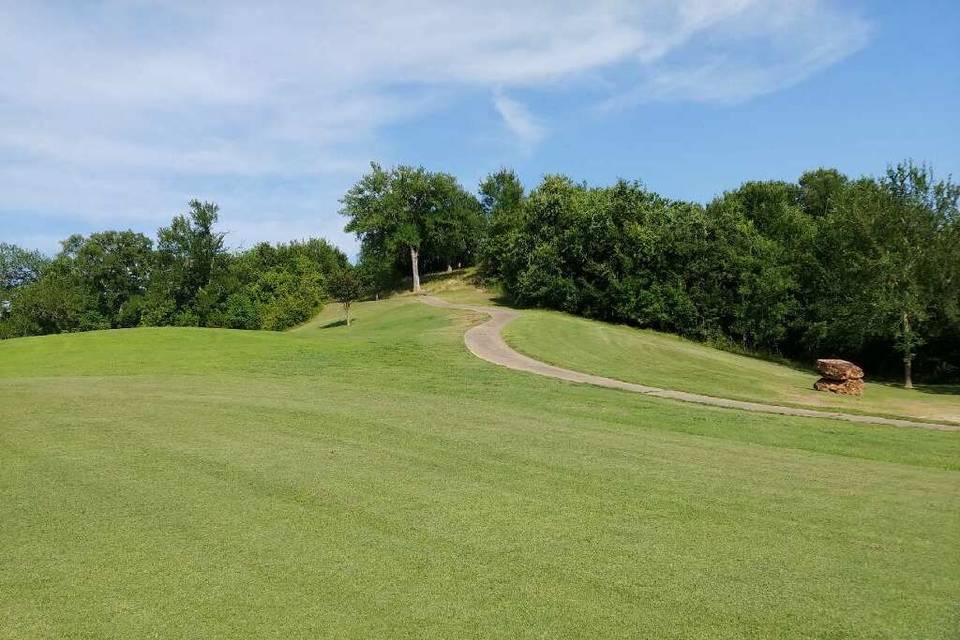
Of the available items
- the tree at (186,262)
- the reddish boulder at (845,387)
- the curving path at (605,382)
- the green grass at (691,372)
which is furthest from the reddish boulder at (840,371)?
the tree at (186,262)

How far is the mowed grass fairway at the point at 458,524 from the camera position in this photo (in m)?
5.21

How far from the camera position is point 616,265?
4984 centimetres

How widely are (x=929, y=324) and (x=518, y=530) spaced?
131 feet

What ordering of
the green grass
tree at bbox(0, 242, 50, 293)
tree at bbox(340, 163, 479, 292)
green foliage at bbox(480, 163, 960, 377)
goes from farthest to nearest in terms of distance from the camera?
tree at bbox(0, 242, 50, 293)
tree at bbox(340, 163, 479, 292)
green foliage at bbox(480, 163, 960, 377)
the green grass

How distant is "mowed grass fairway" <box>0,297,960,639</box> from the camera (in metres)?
5.21

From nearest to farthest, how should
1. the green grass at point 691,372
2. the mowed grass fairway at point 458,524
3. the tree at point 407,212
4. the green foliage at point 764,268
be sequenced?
the mowed grass fairway at point 458,524 < the green grass at point 691,372 < the green foliage at point 764,268 < the tree at point 407,212

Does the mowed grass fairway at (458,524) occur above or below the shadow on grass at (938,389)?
above

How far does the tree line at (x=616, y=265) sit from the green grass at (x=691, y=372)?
7403 millimetres

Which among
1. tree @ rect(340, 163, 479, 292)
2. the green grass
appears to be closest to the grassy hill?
the green grass

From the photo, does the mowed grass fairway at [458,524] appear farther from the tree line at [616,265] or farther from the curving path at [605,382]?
the tree line at [616,265]

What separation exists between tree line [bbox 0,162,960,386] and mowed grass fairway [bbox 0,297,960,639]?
26.2 meters

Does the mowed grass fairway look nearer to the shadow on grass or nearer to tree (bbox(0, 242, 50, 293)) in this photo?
the shadow on grass

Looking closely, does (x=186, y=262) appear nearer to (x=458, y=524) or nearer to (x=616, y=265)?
(x=616, y=265)

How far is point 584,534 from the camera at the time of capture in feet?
22.8
